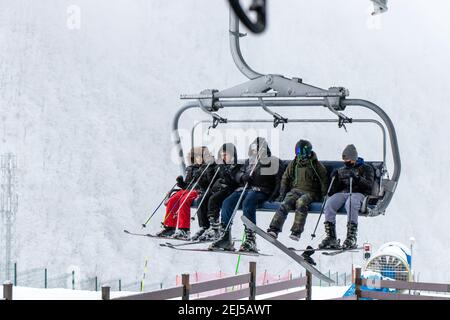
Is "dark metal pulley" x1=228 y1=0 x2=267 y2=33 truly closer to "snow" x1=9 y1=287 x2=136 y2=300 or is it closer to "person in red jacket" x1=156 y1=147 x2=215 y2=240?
"person in red jacket" x1=156 y1=147 x2=215 y2=240

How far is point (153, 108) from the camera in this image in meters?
62.6

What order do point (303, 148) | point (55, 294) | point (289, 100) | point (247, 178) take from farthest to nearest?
point (55, 294) → point (247, 178) → point (303, 148) → point (289, 100)

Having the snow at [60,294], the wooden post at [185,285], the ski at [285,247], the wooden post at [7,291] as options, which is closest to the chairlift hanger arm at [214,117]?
the ski at [285,247]

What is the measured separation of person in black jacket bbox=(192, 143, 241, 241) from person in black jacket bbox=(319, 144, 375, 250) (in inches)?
26.9

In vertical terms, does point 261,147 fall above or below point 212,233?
above

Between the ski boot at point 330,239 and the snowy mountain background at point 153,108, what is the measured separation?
153ft

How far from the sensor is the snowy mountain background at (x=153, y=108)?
56.3 m

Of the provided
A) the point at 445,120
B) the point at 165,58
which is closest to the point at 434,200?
the point at 445,120

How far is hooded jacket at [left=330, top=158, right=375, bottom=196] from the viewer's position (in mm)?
5941

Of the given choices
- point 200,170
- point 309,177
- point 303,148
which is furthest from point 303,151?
point 200,170

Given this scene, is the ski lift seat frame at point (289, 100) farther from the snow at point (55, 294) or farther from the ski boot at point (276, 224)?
the snow at point (55, 294)

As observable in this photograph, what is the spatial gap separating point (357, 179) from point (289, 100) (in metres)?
0.84

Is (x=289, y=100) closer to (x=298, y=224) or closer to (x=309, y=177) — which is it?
(x=309, y=177)
